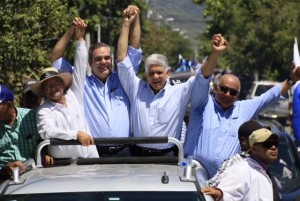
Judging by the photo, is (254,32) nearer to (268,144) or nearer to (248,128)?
(248,128)

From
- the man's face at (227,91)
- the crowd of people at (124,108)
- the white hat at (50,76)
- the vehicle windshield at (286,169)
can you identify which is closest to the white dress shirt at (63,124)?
the crowd of people at (124,108)

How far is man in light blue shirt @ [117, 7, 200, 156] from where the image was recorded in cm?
677

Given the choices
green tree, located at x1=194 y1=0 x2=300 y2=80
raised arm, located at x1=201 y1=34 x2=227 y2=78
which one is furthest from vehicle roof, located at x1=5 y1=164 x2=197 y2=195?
green tree, located at x1=194 y1=0 x2=300 y2=80

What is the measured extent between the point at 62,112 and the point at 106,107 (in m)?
0.45

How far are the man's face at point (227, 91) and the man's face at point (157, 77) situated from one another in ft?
1.52

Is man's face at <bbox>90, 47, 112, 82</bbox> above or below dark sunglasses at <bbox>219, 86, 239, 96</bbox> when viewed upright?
above

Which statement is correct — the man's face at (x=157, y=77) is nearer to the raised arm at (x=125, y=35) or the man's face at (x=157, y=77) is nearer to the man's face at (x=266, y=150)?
the raised arm at (x=125, y=35)

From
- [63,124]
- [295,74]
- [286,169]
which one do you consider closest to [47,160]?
[63,124]

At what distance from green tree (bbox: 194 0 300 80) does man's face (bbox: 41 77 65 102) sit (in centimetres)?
3367

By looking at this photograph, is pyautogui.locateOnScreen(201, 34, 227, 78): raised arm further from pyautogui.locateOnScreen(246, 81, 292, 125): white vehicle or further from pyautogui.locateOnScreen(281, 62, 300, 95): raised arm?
pyautogui.locateOnScreen(246, 81, 292, 125): white vehicle

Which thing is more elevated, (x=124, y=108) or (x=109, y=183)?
(x=124, y=108)

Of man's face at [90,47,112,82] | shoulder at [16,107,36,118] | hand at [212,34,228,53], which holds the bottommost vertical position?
shoulder at [16,107,36,118]

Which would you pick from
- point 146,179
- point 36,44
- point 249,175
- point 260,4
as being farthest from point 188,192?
point 260,4

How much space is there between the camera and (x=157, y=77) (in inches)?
270
